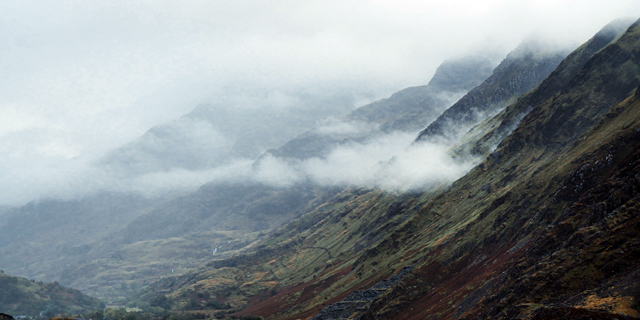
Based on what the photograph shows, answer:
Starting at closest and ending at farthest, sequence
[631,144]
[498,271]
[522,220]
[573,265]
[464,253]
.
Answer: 1. [573,265]
2. [631,144]
3. [498,271]
4. [522,220]
5. [464,253]

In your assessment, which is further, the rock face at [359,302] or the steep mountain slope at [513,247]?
the rock face at [359,302]

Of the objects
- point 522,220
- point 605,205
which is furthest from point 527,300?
point 522,220

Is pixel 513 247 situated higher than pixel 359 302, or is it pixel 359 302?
pixel 513 247

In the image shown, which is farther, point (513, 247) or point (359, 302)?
point (359, 302)

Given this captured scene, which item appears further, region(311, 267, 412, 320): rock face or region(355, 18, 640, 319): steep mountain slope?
region(311, 267, 412, 320): rock face

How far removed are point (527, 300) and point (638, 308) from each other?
25.9 m

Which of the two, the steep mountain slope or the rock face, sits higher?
the steep mountain slope

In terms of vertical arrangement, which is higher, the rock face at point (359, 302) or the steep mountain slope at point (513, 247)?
the steep mountain slope at point (513, 247)

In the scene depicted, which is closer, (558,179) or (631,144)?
(631,144)

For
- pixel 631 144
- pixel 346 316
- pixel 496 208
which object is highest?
pixel 631 144

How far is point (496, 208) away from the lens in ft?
613

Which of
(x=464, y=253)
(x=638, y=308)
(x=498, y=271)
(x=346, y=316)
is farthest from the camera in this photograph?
(x=346, y=316)

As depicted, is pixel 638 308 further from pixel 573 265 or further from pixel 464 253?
pixel 464 253

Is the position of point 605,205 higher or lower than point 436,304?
higher
